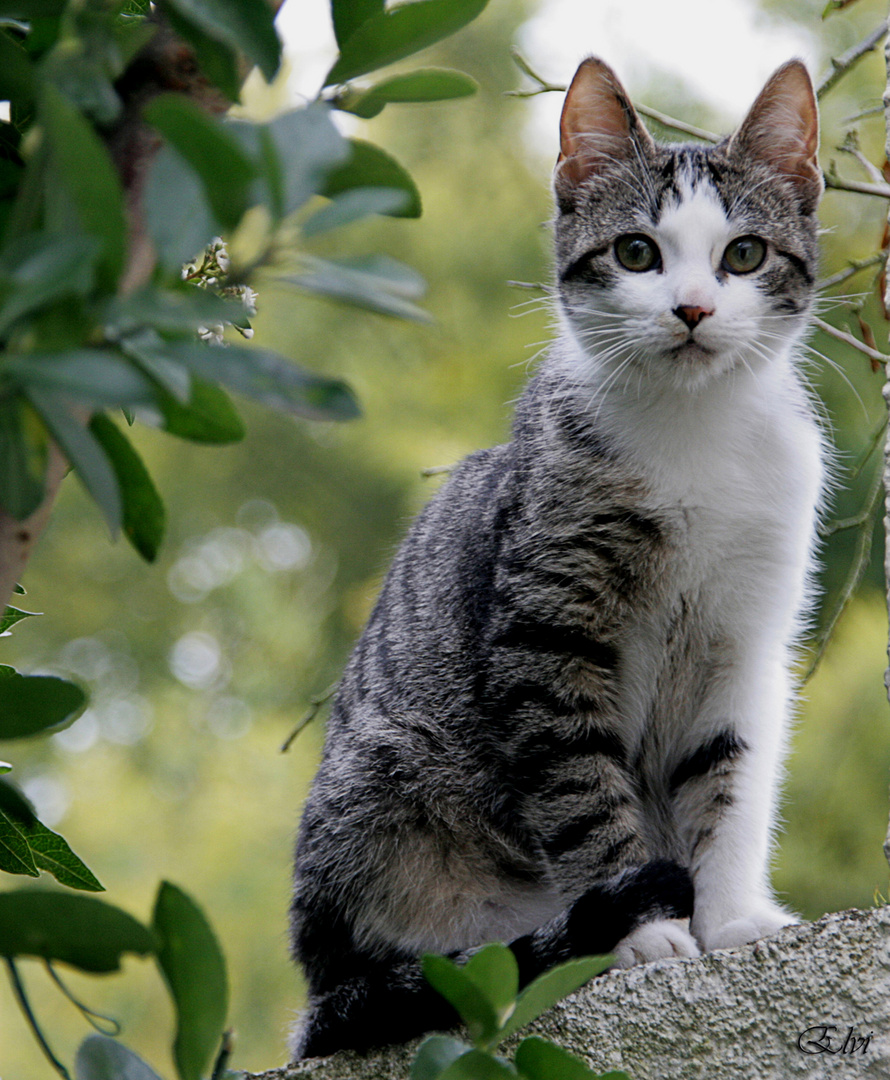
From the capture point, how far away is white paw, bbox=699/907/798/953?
114cm

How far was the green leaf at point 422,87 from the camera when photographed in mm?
480

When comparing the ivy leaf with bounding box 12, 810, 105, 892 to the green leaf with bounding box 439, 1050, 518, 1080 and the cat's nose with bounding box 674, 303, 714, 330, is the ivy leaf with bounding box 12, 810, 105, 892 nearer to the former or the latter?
the green leaf with bounding box 439, 1050, 518, 1080

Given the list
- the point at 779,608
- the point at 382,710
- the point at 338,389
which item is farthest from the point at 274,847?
the point at 338,389

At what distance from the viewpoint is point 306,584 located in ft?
17.0

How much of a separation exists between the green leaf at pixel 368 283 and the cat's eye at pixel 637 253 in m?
1.07

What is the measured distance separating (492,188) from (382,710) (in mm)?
3656

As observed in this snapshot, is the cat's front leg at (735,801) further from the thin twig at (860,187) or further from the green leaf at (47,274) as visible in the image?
the green leaf at (47,274)

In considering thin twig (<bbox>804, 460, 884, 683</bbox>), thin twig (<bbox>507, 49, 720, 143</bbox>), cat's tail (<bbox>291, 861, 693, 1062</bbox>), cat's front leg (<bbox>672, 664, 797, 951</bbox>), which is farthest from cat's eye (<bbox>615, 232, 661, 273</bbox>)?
cat's tail (<bbox>291, 861, 693, 1062</bbox>)

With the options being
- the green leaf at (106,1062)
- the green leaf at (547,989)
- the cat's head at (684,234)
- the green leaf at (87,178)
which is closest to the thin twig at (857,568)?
the cat's head at (684,234)

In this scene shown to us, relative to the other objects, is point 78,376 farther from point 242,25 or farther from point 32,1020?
point 32,1020

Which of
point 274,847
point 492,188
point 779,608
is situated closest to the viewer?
point 779,608

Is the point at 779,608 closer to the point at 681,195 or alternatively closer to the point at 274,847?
the point at 681,195

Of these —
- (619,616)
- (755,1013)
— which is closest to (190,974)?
(755,1013)

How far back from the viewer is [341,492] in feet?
16.8
